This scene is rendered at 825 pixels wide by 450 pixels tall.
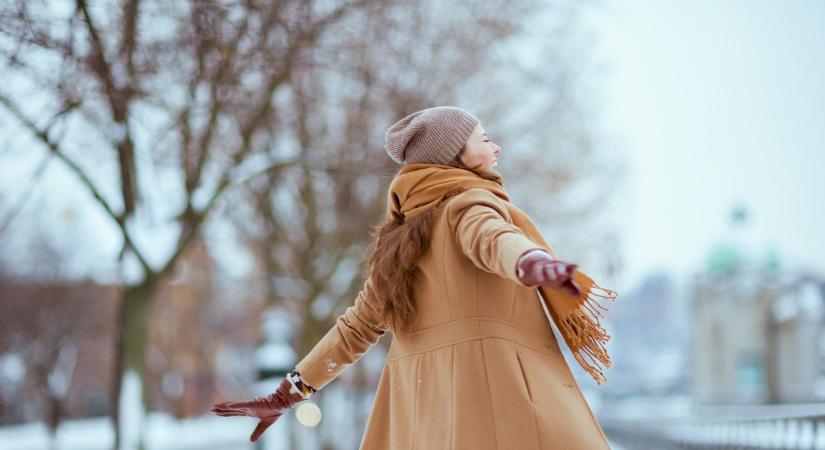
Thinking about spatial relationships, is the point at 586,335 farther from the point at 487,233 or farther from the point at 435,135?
the point at 435,135

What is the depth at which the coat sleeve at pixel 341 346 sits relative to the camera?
361 centimetres

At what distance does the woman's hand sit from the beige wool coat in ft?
1.28

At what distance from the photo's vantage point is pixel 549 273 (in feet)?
8.38

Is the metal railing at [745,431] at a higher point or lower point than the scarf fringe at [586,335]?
higher

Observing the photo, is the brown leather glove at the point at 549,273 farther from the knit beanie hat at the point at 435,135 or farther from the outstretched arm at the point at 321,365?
the outstretched arm at the point at 321,365

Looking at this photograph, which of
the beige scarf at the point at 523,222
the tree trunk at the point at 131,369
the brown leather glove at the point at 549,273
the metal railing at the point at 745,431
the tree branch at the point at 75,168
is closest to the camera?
the brown leather glove at the point at 549,273

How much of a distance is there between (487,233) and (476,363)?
1.60 ft

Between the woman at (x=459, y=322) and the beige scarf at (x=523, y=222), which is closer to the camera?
the woman at (x=459, y=322)

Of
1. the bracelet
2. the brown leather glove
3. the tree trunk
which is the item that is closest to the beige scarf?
the brown leather glove

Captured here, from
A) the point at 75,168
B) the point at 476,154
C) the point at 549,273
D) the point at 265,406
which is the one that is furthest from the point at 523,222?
the point at 75,168

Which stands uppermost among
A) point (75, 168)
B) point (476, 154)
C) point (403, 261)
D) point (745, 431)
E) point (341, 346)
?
point (75, 168)

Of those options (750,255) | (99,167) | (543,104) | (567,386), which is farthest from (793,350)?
(567,386)

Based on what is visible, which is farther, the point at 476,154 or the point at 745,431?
the point at 745,431

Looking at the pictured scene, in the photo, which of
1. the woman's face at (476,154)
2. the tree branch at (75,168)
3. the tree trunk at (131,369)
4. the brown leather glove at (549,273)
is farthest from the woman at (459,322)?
the tree trunk at (131,369)
